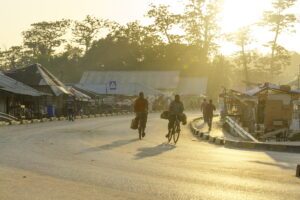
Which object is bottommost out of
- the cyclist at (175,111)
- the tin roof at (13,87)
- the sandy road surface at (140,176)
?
the sandy road surface at (140,176)

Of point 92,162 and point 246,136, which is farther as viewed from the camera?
point 246,136

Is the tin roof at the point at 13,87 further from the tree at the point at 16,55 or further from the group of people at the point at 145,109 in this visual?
the tree at the point at 16,55

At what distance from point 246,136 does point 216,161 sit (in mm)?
9664

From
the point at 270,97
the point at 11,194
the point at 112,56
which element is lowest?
the point at 11,194

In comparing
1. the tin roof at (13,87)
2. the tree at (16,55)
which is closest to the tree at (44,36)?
the tree at (16,55)

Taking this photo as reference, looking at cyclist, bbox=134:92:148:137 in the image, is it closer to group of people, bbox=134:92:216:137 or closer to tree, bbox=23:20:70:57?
group of people, bbox=134:92:216:137

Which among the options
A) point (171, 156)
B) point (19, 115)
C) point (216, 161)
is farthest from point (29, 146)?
point (19, 115)

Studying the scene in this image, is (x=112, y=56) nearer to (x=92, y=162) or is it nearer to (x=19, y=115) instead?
(x=19, y=115)

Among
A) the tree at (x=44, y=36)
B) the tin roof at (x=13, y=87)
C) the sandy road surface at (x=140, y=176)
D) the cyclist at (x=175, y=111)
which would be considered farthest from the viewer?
the tree at (x=44, y=36)

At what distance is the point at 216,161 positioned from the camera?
11.9m

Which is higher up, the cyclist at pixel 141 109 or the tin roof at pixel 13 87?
the tin roof at pixel 13 87

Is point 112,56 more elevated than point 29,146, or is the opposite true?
point 112,56

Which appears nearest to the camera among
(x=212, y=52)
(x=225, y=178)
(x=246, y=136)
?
(x=225, y=178)

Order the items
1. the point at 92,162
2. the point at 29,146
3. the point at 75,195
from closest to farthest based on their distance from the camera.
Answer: the point at 75,195, the point at 92,162, the point at 29,146
